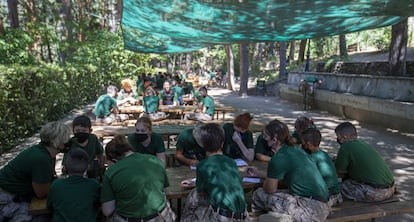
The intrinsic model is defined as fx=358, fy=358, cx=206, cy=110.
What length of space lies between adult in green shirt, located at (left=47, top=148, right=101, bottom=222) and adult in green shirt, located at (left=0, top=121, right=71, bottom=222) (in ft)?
1.08

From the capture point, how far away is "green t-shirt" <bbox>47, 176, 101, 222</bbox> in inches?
107

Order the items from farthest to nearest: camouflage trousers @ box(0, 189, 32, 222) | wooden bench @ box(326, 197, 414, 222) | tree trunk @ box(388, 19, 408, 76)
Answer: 1. tree trunk @ box(388, 19, 408, 76)
2. wooden bench @ box(326, 197, 414, 222)
3. camouflage trousers @ box(0, 189, 32, 222)

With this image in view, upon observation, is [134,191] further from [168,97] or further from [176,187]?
[168,97]

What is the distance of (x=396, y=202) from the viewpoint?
3.71 meters

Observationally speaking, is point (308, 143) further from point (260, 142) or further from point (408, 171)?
point (408, 171)

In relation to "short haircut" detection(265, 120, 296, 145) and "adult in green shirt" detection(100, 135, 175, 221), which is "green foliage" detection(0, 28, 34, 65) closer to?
"short haircut" detection(265, 120, 296, 145)

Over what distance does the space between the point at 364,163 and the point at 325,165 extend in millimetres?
530

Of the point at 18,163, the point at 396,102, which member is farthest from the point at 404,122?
the point at 18,163

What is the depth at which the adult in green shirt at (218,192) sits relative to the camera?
2.88m

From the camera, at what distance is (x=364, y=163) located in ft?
12.1

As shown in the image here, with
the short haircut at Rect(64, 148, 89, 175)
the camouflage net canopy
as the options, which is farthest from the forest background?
the short haircut at Rect(64, 148, 89, 175)

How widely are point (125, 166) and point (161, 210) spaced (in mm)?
476

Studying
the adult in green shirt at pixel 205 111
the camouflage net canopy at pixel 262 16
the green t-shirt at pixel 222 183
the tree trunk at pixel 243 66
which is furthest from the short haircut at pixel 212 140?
the tree trunk at pixel 243 66

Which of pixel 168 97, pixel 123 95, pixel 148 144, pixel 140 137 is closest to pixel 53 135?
pixel 140 137
